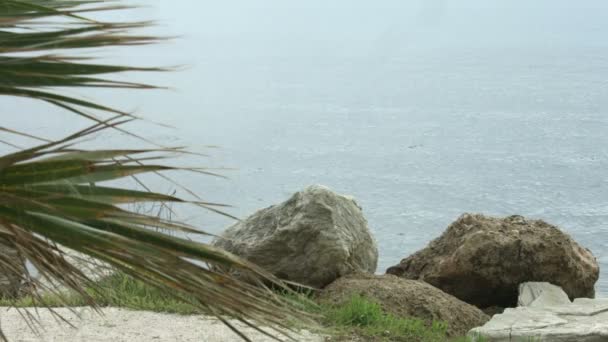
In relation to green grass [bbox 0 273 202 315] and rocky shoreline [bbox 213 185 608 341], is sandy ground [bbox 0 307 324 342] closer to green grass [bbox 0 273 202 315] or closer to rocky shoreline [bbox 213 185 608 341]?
green grass [bbox 0 273 202 315]

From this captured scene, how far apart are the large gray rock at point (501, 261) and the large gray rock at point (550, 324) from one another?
0.37 meters

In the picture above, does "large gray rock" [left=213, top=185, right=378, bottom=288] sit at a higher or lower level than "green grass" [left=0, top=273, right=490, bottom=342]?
higher

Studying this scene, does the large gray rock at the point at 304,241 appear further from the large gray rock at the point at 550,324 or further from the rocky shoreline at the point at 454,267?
the large gray rock at the point at 550,324

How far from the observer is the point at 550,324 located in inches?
158

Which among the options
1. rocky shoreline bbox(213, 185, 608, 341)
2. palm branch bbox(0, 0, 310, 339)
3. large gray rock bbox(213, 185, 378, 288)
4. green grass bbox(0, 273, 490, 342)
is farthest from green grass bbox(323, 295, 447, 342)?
palm branch bbox(0, 0, 310, 339)

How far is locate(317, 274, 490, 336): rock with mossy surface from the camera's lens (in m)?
4.12

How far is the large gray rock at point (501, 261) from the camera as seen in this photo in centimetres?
471

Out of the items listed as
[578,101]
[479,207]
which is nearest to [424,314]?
[479,207]

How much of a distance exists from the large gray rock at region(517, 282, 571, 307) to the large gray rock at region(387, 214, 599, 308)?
4.4 inches

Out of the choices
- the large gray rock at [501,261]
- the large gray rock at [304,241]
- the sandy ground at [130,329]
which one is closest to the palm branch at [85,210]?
the sandy ground at [130,329]

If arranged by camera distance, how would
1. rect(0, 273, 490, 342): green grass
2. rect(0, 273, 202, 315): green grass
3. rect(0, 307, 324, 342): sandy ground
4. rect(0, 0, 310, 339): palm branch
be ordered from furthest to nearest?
1. rect(0, 273, 202, 315): green grass
2. rect(0, 273, 490, 342): green grass
3. rect(0, 307, 324, 342): sandy ground
4. rect(0, 0, 310, 339): palm branch

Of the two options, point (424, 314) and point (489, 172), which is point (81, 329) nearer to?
point (424, 314)

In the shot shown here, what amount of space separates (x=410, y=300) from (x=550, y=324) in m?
0.57

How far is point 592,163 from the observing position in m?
6.86
